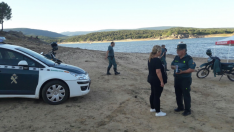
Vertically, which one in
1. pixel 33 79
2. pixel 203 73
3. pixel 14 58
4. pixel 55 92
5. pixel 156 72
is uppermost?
pixel 14 58

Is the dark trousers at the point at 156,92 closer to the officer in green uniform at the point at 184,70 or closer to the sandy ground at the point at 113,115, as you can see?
the sandy ground at the point at 113,115

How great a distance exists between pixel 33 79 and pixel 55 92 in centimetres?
69

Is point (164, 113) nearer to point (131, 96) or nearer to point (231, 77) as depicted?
point (131, 96)

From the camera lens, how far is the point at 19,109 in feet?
16.3

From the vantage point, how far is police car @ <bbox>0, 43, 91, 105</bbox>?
5023 mm

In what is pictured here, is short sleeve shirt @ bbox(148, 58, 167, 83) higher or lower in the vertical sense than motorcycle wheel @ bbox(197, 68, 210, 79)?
higher

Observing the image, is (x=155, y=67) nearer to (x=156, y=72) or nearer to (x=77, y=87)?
(x=156, y=72)

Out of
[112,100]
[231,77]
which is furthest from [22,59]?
[231,77]

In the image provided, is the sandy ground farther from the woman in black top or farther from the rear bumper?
the woman in black top

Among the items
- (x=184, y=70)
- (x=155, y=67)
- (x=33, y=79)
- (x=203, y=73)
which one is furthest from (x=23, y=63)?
(x=203, y=73)

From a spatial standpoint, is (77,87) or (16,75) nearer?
→ (16,75)

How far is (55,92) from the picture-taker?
525 centimetres

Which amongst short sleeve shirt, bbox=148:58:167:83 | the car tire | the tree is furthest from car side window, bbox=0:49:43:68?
the tree

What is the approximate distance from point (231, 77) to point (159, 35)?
11118cm
